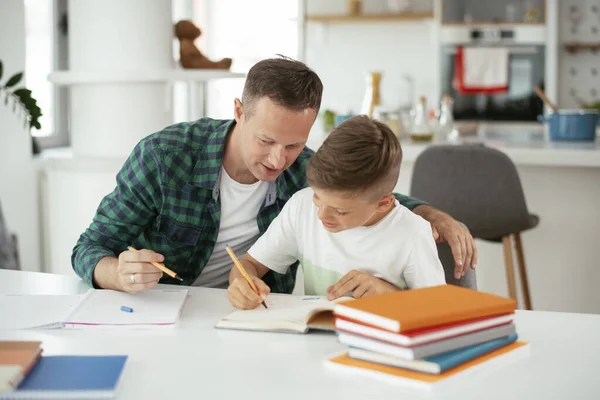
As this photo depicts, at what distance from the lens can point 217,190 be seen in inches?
80.5

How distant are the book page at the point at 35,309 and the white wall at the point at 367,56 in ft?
16.8

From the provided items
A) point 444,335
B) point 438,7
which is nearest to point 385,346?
point 444,335

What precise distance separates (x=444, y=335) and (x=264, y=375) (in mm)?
274

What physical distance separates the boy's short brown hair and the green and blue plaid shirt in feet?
1.38

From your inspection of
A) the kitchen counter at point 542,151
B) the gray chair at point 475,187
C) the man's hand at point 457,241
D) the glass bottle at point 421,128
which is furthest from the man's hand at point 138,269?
the glass bottle at point 421,128

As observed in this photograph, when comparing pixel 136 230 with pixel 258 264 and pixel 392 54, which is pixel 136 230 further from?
pixel 392 54

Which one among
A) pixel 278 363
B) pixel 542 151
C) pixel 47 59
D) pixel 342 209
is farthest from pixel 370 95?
pixel 278 363

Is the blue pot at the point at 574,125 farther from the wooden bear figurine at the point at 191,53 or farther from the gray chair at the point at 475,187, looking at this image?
the wooden bear figurine at the point at 191,53

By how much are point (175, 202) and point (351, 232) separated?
466 mm

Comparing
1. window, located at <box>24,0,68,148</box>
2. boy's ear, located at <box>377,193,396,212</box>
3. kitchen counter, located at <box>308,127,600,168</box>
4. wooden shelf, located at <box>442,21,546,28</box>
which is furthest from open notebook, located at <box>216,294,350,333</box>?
wooden shelf, located at <box>442,21,546,28</box>

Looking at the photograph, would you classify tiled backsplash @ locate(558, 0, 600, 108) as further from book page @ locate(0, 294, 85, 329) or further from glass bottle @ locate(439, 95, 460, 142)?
book page @ locate(0, 294, 85, 329)

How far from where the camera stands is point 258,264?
1.91 metres

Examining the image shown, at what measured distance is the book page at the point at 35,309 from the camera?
154 cm

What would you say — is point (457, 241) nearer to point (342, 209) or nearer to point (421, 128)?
point (342, 209)
